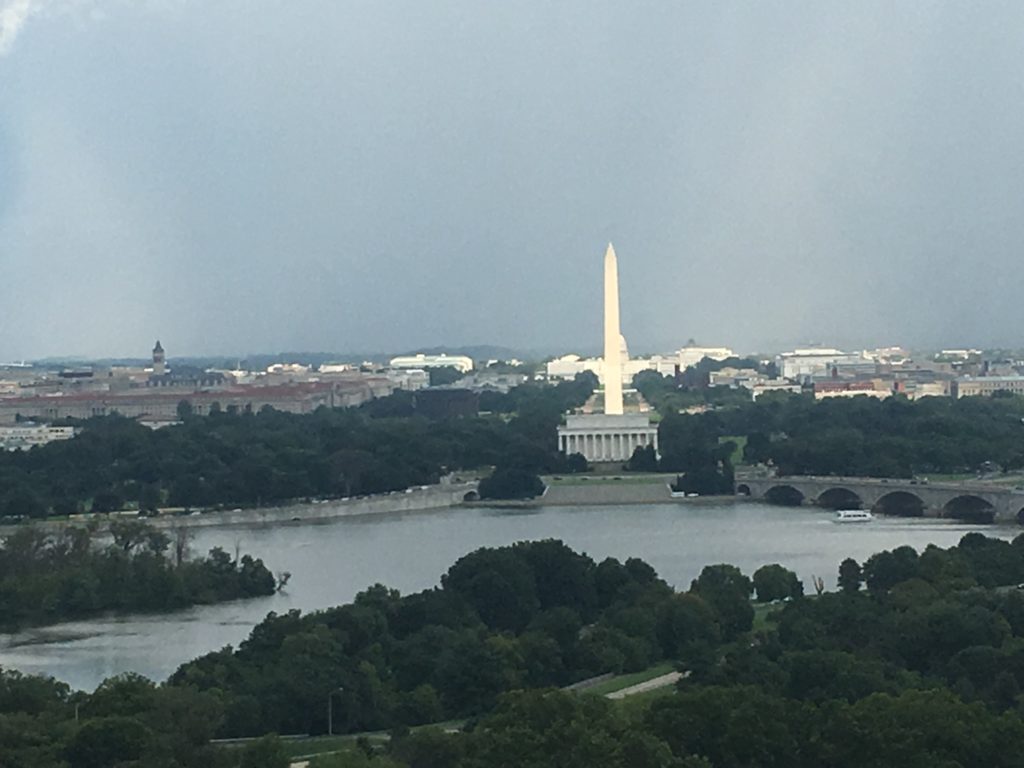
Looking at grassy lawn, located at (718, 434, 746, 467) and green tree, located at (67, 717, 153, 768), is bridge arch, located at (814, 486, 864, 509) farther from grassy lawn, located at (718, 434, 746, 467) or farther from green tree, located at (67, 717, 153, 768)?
green tree, located at (67, 717, 153, 768)

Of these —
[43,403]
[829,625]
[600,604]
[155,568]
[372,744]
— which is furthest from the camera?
[43,403]

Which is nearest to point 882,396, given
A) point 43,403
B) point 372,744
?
point 43,403

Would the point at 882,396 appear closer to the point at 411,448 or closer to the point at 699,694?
the point at 411,448

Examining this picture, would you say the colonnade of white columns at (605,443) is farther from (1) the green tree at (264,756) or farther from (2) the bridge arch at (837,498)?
(1) the green tree at (264,756)

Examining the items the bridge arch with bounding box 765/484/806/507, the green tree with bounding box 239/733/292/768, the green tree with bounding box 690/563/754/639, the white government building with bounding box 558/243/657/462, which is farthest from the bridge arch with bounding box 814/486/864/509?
the green tree with bounding box 239/733/292/768

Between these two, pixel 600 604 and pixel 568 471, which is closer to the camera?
pixel 600 604

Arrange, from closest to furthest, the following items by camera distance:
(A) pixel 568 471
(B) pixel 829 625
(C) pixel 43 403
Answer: (B) pixel 829 625, (A) pixel 568 471, (C) pixel 43 403

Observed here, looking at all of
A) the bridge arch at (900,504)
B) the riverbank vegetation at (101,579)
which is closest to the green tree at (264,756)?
the riverbank vegetation at (101,579)
